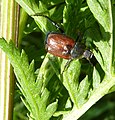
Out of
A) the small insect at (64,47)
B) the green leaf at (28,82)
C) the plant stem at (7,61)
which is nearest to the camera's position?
the green leaf at (28,82)

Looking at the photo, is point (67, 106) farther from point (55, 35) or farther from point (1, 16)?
point (1, 16)

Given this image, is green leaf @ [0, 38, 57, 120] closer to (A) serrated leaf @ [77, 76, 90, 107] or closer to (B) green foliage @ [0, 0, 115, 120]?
(B) green foliage @ [0, 0, 115, 120]

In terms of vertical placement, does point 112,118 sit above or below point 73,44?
below

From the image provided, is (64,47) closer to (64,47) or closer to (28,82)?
(64,47)

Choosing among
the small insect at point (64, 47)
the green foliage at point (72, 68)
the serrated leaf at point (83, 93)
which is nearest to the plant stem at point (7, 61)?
the green foliage at point (72, 68)

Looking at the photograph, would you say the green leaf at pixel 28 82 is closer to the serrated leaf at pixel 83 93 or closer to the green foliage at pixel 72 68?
the green foliage at pixel 72 68

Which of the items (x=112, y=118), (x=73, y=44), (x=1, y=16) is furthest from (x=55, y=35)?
(x=112, y=118)
